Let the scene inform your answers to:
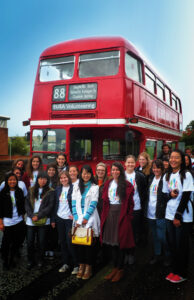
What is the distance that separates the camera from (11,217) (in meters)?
3.82

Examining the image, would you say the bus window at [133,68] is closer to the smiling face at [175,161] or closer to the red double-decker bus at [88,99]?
the red double-decker bus at [88,99]

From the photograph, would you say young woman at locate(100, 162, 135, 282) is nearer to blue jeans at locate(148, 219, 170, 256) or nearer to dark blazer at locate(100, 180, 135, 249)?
dark blazer at locate(100, 180, 135, 249)

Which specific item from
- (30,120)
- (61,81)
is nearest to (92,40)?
(61,81)

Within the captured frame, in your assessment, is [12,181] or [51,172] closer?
[12,181]

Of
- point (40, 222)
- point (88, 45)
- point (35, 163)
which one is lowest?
point (40, 222)

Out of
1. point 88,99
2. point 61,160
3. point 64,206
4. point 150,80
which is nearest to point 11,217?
point 64,206

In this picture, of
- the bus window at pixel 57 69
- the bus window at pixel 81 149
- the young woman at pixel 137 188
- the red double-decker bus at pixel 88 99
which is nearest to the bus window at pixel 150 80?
the red double-decker bus at pixel 88 99

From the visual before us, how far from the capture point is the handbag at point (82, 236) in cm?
340

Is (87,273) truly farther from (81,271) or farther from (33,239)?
(33,239)

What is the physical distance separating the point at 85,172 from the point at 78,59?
4163 millimetres

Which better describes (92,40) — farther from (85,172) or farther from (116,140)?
(85,172)

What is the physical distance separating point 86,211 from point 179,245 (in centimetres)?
122

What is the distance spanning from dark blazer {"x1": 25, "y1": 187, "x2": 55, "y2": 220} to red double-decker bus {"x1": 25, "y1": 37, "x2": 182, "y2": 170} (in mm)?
2690

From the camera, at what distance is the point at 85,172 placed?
359 cm
